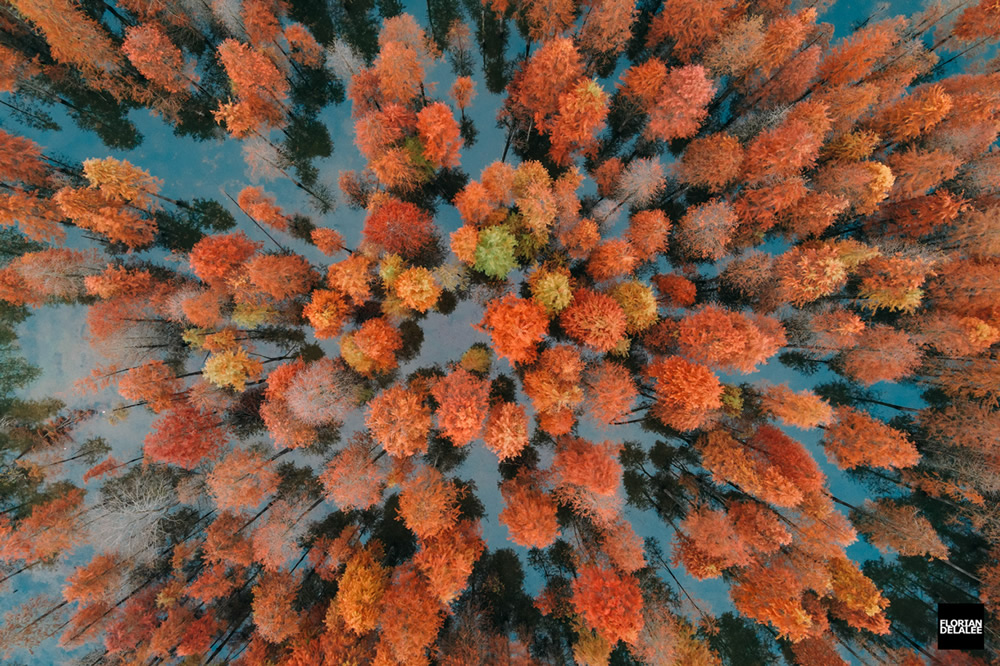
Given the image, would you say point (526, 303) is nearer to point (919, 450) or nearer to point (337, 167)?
point (337, 167)

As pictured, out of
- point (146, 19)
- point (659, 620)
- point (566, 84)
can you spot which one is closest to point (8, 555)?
point (146, 19)

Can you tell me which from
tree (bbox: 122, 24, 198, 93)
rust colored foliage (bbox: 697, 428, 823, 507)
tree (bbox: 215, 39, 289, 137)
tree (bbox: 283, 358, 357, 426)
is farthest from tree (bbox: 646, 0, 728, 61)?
tree (bbox: 122, 24, 198, 93)

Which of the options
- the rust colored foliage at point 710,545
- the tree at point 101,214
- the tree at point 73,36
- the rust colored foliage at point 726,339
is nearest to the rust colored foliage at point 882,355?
the rust colored foliage at point 726,339

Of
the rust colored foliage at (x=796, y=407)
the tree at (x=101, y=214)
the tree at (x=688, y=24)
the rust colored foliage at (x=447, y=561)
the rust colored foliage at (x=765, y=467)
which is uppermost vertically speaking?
the tree at (x=688, y=24)

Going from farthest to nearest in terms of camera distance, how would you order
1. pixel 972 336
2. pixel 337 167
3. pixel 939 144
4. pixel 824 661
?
pixel 337 167, pixel 824 661, pixel 939 144, pixel 972 336

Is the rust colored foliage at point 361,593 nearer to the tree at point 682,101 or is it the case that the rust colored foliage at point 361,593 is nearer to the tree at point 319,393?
the tree at point 319,393

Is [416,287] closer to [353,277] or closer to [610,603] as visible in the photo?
[353,277]
